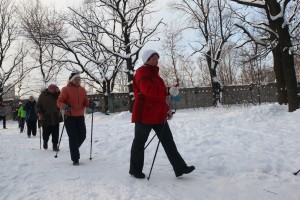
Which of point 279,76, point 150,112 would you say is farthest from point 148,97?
point 279,76

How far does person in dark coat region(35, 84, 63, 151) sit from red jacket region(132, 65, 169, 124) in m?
4.36

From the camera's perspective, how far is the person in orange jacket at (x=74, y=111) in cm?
630

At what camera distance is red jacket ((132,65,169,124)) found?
4.80 metres

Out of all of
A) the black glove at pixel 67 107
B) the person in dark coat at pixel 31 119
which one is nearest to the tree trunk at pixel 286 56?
the black glove at pixel 67 107

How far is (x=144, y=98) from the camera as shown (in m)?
4.88

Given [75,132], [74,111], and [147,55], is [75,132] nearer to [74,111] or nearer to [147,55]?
[74,111]

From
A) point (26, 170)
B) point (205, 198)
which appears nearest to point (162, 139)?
point (205, 198)

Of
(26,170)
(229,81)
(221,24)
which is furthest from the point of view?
(229,81)

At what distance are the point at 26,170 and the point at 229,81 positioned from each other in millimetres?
55030

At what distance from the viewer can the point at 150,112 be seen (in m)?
4.89

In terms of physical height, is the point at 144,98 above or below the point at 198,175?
above

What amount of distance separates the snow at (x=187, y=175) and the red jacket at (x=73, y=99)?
40.0 inches

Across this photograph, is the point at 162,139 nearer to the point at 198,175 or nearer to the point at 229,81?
the point at 198,175

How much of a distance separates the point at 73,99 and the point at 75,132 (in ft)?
2.20
